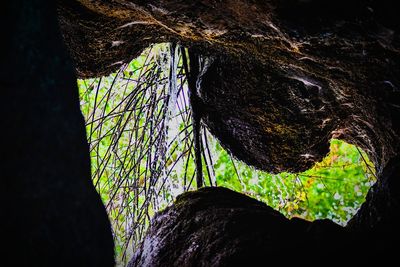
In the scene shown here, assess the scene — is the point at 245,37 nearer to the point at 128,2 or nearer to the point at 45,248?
the point at 128,2

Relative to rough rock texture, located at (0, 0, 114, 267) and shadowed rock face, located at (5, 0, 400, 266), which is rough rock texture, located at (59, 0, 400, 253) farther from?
rough rock texture, located at (0, 0, 114, 267)

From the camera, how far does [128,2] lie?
2.00 m

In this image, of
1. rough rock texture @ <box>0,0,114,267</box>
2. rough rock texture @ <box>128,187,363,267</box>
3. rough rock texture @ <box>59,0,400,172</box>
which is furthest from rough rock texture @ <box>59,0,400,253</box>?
rough rock texture @ <box>0,0,114,267</box>

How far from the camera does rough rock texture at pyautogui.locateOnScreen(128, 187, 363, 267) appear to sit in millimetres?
1555

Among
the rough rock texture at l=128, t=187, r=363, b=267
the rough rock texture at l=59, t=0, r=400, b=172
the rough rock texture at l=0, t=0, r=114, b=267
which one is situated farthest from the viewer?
the rough rock texture at l=59, t=0, r=400, b=172

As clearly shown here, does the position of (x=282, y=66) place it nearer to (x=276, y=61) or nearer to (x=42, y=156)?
(x=276, y=61)

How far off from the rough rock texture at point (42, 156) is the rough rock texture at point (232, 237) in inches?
28.5

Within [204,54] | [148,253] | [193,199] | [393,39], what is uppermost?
[204,54]

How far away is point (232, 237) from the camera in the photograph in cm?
173

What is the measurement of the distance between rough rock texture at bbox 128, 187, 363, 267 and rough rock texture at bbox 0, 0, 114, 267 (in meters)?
0.72

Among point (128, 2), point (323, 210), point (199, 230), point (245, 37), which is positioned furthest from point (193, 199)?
point (323, 210)

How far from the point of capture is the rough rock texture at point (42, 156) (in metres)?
0.95

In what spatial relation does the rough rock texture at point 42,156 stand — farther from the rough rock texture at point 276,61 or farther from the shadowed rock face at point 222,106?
the rough rock texture at point 276,61

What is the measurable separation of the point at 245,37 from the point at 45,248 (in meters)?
1.56
